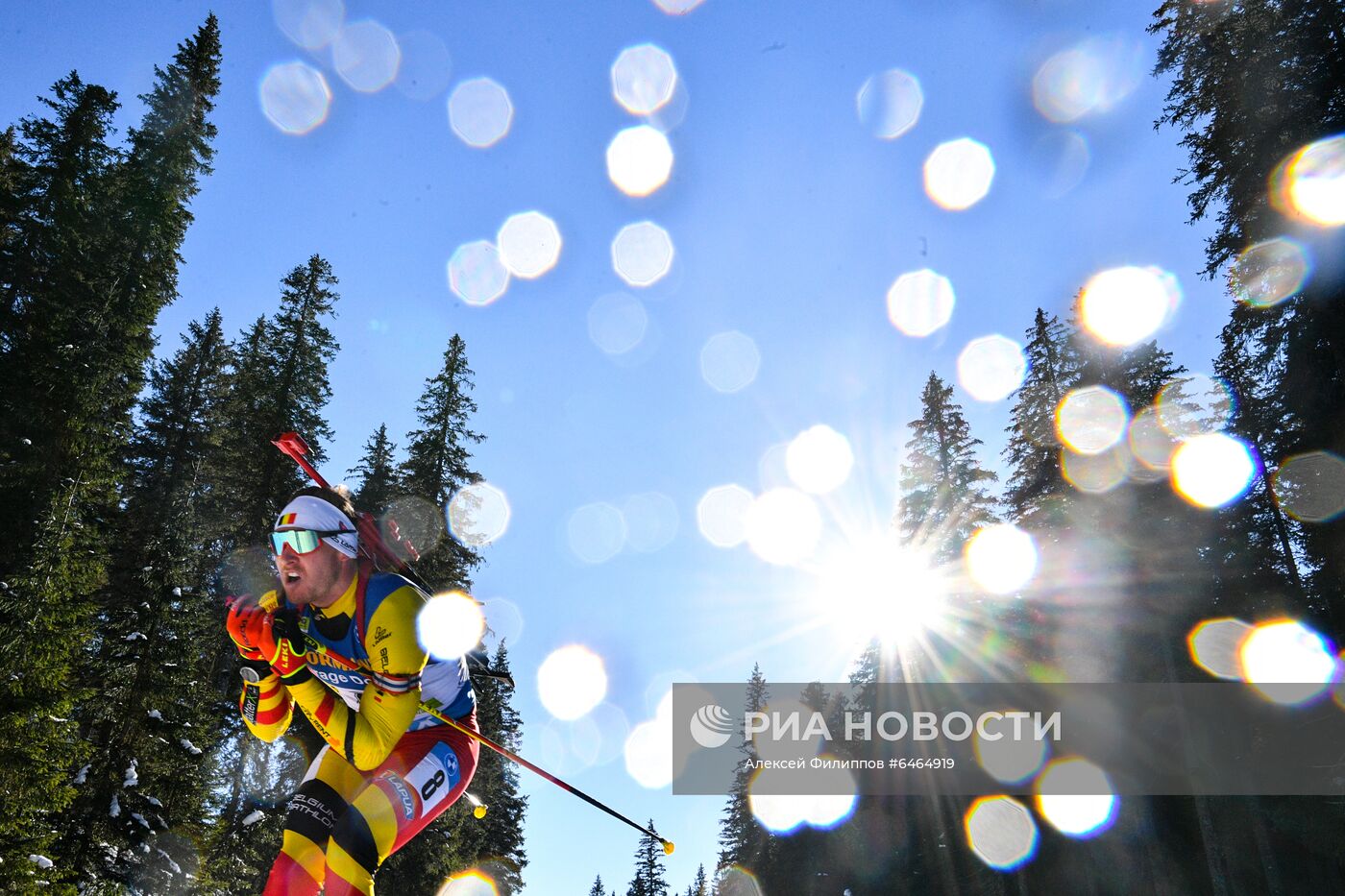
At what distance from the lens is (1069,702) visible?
23.8 meters

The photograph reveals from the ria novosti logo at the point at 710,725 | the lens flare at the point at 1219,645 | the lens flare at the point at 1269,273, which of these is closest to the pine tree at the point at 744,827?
the ria novosti logo at the point at 710,725

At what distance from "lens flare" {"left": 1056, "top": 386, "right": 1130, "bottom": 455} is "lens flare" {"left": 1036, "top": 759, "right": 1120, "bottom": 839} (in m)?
9.57

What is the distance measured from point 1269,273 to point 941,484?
59.7ft

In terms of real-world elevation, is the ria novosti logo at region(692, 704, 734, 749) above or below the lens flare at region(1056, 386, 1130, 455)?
below

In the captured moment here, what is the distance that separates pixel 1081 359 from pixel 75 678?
2886cm

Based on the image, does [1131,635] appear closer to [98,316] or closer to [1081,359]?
[1081,359]

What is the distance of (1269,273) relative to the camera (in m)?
12.6

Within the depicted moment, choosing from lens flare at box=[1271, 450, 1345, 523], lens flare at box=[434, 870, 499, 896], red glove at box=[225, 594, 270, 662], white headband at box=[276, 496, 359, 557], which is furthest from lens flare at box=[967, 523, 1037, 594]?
red glove at box=[225, 594, 270, 662]

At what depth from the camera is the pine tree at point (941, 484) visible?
94.6 feet

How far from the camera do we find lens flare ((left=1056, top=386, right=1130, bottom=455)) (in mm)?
23391

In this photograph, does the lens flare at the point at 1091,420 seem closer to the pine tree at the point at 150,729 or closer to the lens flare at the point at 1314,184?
the lens flare at the point at 1314,184

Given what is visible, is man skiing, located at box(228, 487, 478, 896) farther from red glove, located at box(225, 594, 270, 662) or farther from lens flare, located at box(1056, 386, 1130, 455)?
lens flare, located at box(1056, 386, 1130, 455)

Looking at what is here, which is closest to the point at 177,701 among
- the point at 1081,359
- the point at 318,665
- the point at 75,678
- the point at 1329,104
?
the point at 75,678

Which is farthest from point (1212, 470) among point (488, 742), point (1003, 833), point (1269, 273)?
point (488, 742)
